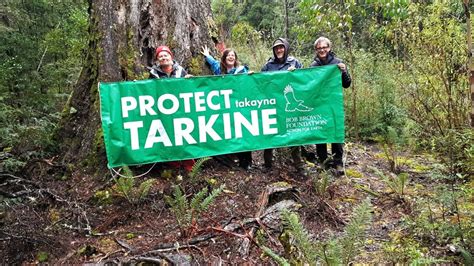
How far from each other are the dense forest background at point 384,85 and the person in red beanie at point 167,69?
710mm

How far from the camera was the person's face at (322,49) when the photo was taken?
19.8 ft

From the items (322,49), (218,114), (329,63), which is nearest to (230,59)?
(218,114)

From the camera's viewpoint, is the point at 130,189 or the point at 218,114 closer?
the point at 130,189

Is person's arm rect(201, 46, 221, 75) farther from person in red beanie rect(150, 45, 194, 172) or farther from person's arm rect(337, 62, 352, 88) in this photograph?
person's arm rect(337, 62, 352, 88)

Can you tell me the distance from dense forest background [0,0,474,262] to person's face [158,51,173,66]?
0.78m

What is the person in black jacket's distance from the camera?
6.00 m

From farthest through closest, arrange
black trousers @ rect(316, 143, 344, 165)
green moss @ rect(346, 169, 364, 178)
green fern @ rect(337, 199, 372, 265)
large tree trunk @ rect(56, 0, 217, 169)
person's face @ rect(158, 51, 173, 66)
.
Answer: green moss @ rect(346, 169, 364, 178)
black trousers @ rect(316, 143, 344, 165)
large tree trunk @ rect(56, 0, 217, 169)
person's face @ rect(158, 51, 173, 66)
green fern @ rect(337, 199, 372, 265)

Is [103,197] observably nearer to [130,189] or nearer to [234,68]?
[130,189]

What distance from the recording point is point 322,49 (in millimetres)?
6074

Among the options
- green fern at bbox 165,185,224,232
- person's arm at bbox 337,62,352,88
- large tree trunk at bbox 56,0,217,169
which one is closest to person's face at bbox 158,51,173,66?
large tree trunk at bbox 56,0,217,169

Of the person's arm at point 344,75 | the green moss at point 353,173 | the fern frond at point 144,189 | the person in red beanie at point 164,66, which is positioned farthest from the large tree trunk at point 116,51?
the green moss at point 353,173

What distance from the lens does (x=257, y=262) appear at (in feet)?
12.5

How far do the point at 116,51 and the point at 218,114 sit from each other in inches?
66.7

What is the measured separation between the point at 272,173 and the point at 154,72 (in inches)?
84.3
